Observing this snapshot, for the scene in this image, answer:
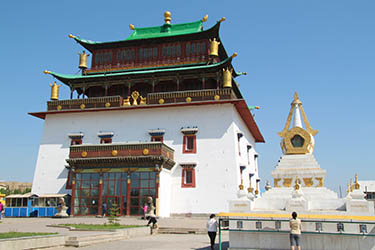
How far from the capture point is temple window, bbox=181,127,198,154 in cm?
3134

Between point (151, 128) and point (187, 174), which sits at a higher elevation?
point (151, 128)

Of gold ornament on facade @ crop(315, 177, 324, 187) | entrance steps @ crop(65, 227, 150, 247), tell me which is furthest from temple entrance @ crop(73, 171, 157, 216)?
gold ornament on facade @ crop(315, 177, 324, 187)

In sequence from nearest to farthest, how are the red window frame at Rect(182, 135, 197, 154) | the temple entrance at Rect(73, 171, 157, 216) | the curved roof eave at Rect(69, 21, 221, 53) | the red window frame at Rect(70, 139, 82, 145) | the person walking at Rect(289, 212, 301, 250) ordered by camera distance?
the person walking at Rect(289, 212, 301, 250) → the temple entrance at Rect(73, 171, 157, 216) → the red window frame at Rect(182, 135, 197, 154) → the red window frame at Rect(70, 139, 82, 145) → the curved roof eave at Rect(69, 21, 221, 53)

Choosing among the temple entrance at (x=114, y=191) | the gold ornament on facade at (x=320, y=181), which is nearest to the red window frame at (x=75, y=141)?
the temple entrance at (x=114, y=191)

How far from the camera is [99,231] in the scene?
16.7 meters

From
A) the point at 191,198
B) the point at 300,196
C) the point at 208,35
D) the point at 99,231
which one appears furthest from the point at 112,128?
the point at 300,196

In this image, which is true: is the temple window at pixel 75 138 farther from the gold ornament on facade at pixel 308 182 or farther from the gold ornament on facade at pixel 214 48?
the gold ornament on facade at pixel 308 182

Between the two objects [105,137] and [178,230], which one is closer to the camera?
[178,230]

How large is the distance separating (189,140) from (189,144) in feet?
1.09

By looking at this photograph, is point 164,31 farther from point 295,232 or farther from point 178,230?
point 295,232

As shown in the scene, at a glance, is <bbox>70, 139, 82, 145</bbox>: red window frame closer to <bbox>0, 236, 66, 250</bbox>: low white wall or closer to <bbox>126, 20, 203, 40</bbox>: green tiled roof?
<bbox>126, 20, 203, 40</bbox>: green tiled roof

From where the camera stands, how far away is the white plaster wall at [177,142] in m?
30.1

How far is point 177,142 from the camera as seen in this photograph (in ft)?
104

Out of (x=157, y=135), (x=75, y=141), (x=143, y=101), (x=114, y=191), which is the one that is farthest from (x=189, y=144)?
(x=75, y=141)
